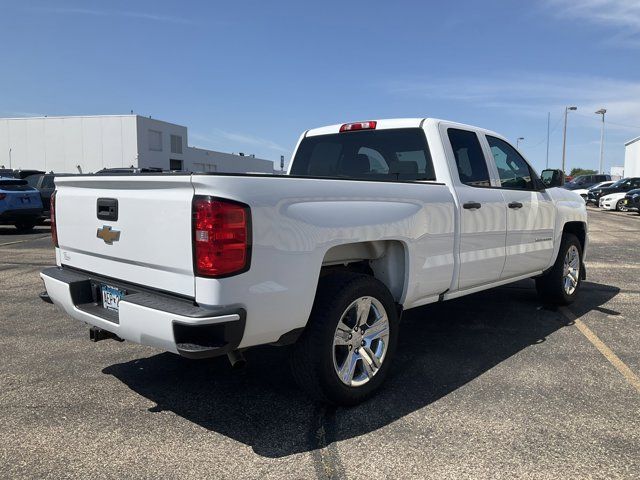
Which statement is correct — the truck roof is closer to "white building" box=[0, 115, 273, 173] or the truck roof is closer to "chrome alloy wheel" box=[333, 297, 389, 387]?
"chrome alloy wheel" box=[333, 297, 389, 387]

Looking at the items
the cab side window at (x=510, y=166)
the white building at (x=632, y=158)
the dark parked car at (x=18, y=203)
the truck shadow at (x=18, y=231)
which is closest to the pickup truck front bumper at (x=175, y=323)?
the cab side window at (x=510, y=166)

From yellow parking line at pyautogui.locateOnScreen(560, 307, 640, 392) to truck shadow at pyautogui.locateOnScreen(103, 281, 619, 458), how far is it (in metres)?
0.14

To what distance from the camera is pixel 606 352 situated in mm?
4570

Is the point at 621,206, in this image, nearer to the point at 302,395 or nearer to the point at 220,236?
the point at 302,395

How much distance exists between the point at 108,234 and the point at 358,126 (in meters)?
2.50

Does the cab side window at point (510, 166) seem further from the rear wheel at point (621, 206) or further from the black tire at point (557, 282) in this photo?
the rear wheel at point (621, 206)

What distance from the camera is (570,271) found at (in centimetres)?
628

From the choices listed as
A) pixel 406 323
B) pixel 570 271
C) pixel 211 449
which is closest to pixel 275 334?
pixel 211 449

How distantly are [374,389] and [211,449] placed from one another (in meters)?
1.17

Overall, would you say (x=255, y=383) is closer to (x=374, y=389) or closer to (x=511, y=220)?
(x=374, y=389)

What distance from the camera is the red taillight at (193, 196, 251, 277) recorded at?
8.79 feet

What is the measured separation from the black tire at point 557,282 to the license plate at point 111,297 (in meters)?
4.62

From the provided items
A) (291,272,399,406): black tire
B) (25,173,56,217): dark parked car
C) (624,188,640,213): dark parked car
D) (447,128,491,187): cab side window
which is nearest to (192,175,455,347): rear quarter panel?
(291,272,399,406): black tire

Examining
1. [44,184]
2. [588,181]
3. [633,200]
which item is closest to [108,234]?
[44,184]
